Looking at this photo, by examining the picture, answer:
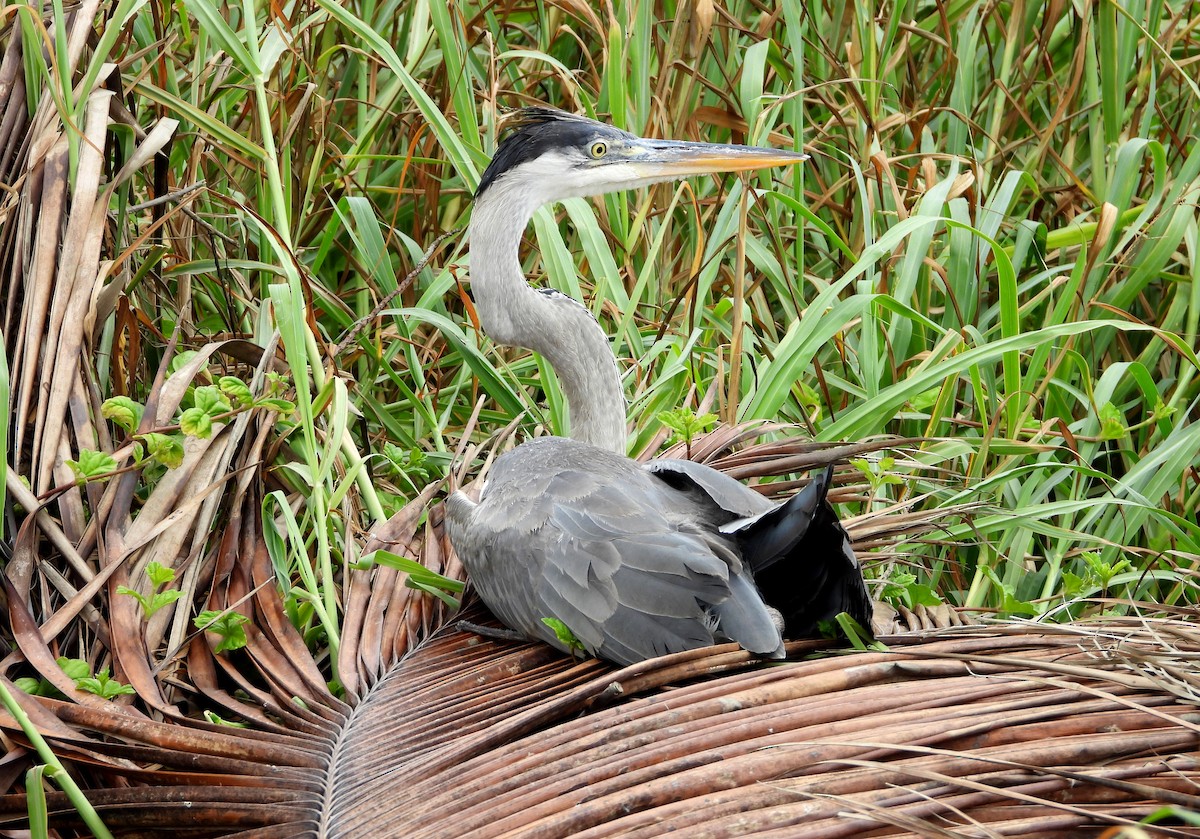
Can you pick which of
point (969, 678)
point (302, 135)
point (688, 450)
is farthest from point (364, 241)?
point (969, 678)

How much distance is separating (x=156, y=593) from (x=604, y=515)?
0.84 metres

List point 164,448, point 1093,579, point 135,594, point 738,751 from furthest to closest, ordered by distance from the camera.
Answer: point 1093,579 < point 164,448 < point 135,594 < point 738,751

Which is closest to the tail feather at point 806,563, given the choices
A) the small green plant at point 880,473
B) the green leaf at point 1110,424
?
the small green plant at point 880,473

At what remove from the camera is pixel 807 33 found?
13.2ft

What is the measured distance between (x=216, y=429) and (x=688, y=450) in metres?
1.05

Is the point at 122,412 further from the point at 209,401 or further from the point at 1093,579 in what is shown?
the point at 1093,579

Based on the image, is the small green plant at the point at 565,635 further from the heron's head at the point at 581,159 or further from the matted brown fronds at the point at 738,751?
the heron's head at the point at 581,159

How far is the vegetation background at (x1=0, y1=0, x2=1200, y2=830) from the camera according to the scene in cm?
239

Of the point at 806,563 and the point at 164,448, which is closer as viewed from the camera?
the point at 806,563

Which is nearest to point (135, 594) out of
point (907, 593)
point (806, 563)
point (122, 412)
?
point (122, 412)

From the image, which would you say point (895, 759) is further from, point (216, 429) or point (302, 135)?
point (302, 135)

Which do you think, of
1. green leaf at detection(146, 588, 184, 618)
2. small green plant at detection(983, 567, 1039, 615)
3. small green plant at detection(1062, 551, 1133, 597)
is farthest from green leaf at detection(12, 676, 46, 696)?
small green plant at detection(1062, 551, 1133, 597)

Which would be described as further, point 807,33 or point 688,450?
point 807,33

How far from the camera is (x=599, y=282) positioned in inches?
134
